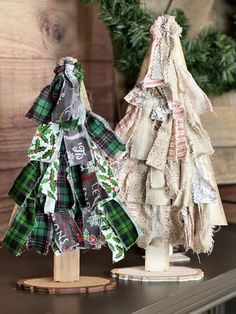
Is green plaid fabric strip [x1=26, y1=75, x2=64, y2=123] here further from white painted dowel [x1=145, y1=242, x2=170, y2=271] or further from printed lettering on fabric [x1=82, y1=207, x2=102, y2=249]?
white painted dowel [x1=145, y1=242, x2=170, y2=271]

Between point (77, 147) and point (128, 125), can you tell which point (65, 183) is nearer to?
point (77, 147)

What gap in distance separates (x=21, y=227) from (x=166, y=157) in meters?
0.20

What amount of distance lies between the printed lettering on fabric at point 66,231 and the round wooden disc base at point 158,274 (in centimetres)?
12

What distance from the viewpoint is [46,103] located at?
81cm

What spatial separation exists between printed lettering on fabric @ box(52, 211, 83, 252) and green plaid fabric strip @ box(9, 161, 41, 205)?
38 mm

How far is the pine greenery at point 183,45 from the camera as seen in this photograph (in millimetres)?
1187

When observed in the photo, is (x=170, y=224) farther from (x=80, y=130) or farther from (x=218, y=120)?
(x=218, y=120)

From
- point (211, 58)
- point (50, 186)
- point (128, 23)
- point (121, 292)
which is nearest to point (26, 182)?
point (50, 186)

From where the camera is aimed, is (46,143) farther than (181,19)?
No

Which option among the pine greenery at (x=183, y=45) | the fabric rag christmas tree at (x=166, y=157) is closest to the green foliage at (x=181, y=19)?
the pine greenery at (x=183, y=45)

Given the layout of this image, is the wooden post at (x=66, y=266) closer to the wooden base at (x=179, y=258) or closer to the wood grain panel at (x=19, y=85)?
the wooden base at (x=179, y=258)

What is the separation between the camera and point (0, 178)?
113 centimetres

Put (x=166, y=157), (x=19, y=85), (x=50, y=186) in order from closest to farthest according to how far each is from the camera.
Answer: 1. (x=50, y=186)
2. (x=166, y=157)
3. (x=19, y=85)

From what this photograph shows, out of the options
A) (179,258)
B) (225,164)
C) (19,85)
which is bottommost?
(179,258)
